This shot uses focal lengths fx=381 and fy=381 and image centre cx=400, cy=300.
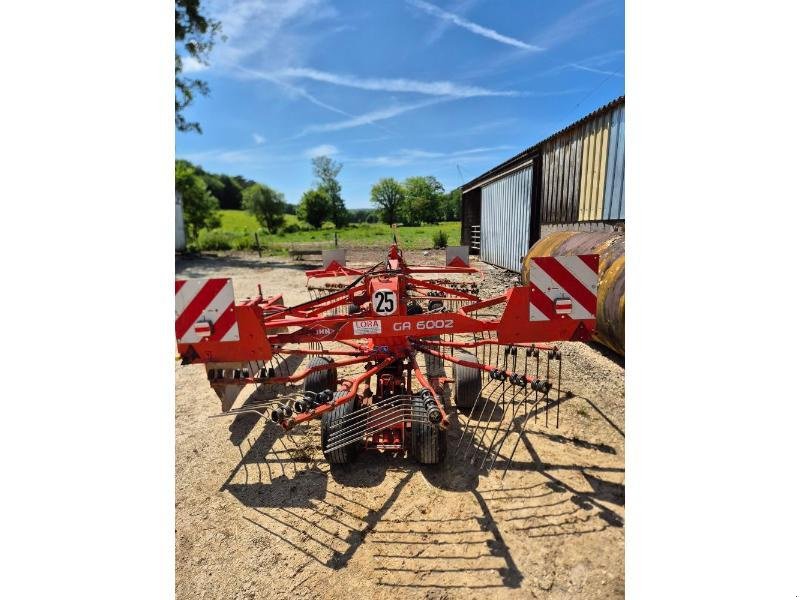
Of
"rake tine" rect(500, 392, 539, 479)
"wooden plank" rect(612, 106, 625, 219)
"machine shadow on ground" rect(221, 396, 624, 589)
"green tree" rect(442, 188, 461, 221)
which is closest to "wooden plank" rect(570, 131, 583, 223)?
"wooden plank" rect(612, 106, 625, 219)

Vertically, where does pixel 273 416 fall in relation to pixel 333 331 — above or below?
below

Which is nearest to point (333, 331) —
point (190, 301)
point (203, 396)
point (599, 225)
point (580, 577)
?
point (190, 301)

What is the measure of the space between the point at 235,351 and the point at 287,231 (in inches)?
1840

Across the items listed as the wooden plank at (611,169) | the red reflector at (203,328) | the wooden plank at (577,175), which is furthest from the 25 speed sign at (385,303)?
the wooden plank at (577,175)

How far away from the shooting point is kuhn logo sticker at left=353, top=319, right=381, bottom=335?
3.08m

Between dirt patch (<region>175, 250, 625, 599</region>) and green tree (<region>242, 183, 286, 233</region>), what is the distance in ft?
150

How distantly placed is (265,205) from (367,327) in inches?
1864

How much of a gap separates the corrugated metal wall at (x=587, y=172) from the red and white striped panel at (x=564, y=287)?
464 centimetres

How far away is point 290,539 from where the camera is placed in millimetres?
2730

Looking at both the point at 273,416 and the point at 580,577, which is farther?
the point at 273,416

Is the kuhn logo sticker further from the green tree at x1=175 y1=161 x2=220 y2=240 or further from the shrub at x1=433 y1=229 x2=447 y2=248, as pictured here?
the green tree at x1=175 y1=161 x2=220 y2=240

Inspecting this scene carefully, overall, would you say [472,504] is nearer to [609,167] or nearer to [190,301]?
[190,301]

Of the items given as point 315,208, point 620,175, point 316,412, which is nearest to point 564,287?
point 316,412

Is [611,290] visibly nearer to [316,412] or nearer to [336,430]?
[336,430]
